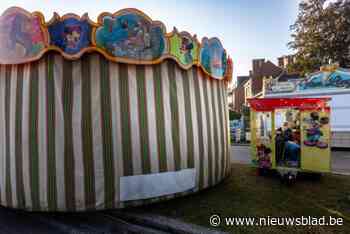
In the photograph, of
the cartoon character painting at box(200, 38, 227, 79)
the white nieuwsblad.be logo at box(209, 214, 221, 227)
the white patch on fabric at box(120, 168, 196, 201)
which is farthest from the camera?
the cartoon character painting at box(200, 38, 227, 79)

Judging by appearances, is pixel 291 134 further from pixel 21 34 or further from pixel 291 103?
pixel 21 34

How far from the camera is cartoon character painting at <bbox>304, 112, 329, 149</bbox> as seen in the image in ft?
16.3

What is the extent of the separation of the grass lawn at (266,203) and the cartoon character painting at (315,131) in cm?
93

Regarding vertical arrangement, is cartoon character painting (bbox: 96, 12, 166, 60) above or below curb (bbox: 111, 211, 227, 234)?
above

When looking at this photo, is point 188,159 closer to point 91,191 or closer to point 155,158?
point 155,158

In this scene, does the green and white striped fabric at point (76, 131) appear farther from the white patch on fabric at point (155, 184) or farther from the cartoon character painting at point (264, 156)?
the cartoon character painting at point (264, 156)

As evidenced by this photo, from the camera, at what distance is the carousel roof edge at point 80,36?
11.0 ft

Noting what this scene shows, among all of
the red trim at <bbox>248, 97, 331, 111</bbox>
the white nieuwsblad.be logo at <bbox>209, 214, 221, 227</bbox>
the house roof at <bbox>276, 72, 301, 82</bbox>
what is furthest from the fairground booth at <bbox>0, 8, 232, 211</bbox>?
the house roof at <bbox>276, 72, 301, 82</bbox>

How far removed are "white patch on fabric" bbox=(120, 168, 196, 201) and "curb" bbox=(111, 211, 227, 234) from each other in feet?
0.98

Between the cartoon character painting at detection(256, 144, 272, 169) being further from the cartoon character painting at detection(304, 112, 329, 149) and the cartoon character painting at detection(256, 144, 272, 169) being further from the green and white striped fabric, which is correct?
the green and white striped fabric

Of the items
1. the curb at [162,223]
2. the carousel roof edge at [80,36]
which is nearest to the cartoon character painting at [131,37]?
the carousel roof edge at [80,36]

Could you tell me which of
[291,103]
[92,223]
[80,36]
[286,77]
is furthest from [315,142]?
[286,77]

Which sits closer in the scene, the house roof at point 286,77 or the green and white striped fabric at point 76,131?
the green and white striped fabric at point 76,131

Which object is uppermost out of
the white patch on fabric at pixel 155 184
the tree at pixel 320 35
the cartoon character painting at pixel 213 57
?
the tree at pixel 320 35
